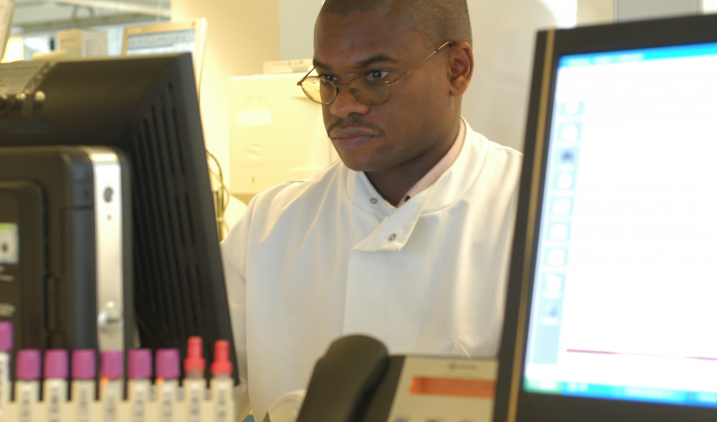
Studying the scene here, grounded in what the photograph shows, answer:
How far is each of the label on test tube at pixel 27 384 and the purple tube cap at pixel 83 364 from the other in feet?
0.09

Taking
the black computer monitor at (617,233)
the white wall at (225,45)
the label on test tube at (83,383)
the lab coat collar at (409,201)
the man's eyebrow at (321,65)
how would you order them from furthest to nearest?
the white wall at (225,45) → the man's eyebrow at (321,65) → the lab coat collar at (409,201) → the label on test tube at (83,383) → the black computer monitor at (617,233)

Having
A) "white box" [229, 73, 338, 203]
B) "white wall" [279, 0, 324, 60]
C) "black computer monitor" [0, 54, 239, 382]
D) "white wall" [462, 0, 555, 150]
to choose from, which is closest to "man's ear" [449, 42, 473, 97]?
"black computer monitor" [0, 54, 239, 382]

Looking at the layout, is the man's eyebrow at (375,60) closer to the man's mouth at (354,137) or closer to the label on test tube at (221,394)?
the man's mouth at (354,137)

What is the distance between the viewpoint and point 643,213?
0.36m

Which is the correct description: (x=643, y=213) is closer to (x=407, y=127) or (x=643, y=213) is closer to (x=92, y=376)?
(x=92, y=376)

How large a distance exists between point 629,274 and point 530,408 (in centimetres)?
10

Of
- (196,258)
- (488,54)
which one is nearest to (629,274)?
(196,258)

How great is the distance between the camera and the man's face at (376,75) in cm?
108

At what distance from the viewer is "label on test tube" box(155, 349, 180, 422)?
0.46 m

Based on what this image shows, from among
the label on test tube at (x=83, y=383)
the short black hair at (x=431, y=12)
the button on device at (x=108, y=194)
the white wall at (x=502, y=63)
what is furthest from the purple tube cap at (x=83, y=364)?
the white wall at (x=502, y=63)

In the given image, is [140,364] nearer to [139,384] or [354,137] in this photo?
[139,384]

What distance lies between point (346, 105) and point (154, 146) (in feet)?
1.80

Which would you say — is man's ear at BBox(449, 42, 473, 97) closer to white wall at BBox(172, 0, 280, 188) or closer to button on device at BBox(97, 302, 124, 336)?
button on device at BBox(97, 302, 124, 336)

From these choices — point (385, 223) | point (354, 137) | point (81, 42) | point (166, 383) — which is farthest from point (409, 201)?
point (81, 42)
